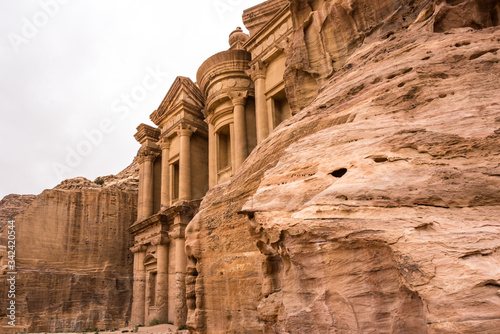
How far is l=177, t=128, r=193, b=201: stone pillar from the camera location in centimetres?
1937

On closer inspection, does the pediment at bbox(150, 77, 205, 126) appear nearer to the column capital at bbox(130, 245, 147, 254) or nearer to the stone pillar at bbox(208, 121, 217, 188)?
the stone pillar at bbox(208, 121, 217, 188)

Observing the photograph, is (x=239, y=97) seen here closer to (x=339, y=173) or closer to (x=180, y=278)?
(x=180, y=278)

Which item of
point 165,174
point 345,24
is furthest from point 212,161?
point 345,24

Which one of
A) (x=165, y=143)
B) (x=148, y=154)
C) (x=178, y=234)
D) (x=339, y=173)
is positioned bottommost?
(x=339, y=173)

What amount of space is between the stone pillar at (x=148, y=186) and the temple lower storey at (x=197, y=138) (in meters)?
0.06

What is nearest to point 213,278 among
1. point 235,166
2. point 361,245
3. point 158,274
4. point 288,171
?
point 288,171

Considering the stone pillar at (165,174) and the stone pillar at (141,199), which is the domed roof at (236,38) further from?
the stone pillar at (141,199)

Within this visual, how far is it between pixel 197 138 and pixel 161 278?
825cm

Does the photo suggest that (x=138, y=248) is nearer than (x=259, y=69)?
No

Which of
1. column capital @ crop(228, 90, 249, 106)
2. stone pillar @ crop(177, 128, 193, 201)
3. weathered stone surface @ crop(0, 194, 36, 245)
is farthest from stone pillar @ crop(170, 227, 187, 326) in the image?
weathered stone surface @ crop(0, 194, 36, 245)

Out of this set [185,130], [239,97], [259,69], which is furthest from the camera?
[185,130]

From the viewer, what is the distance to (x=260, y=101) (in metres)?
15.9

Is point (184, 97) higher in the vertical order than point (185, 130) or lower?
higher

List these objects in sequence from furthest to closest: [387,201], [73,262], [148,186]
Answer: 1. [148,186]
2. [73,262]
3. [387,201]
